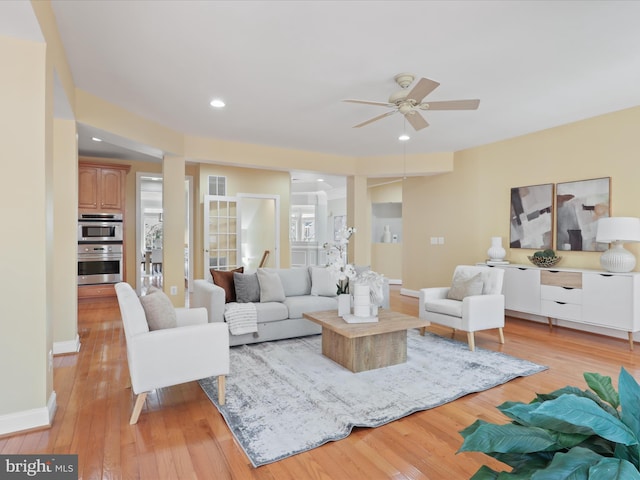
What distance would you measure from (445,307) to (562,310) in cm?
166

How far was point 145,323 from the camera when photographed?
2479mm

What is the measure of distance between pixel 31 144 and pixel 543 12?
3.37 m

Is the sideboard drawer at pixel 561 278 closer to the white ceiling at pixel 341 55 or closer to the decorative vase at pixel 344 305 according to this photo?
the white ceiling at pixel 341 55

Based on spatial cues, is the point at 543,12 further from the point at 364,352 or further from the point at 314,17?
the point at 364,352

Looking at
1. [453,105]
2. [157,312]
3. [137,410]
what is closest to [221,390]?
[137,410]

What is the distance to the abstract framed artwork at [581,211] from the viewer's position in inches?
175

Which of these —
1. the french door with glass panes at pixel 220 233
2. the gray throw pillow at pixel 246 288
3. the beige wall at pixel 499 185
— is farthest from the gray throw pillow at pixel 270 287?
the beige wall at pixel 499 185

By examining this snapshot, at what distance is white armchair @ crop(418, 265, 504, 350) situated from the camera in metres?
3.84

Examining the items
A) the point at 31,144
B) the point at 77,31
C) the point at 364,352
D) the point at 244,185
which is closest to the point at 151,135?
the point at 77,31

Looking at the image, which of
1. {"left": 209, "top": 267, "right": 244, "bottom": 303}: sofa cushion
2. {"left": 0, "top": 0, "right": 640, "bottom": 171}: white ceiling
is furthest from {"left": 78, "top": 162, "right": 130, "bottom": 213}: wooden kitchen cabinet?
{"left": 209, "top": 267, "right": 244, "bottom": 303}: sofa cushion

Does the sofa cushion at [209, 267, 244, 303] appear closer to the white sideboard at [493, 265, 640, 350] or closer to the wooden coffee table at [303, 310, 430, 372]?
the wooden coffee table at [303, 310, 430, 372]

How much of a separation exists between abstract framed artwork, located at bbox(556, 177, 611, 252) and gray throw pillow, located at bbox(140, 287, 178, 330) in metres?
4.85

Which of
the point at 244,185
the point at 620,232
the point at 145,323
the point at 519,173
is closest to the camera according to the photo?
the point at 145,323

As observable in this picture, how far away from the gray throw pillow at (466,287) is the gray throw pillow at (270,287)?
80.5 inches
